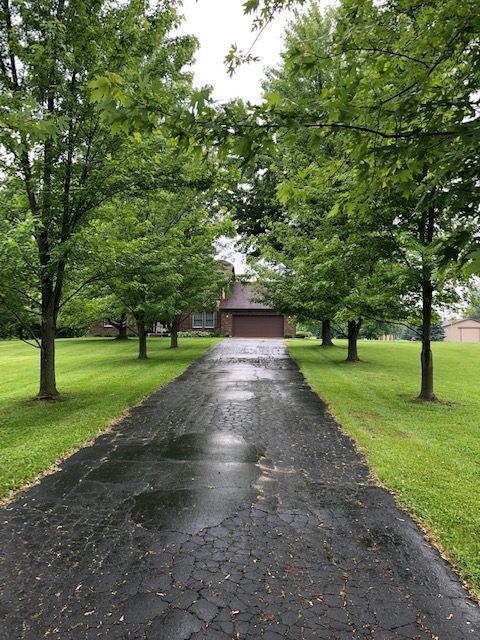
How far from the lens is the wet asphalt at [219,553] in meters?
2.88

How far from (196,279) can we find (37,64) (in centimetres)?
1146

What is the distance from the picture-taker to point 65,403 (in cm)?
1019

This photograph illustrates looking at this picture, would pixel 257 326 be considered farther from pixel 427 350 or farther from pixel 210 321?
pixel 427 350

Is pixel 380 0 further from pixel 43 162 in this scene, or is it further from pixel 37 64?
pixel 43 162

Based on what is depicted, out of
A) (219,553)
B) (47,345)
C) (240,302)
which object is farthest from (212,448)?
(240,302)

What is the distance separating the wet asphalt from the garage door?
33.2m

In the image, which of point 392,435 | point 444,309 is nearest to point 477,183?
point 392,435

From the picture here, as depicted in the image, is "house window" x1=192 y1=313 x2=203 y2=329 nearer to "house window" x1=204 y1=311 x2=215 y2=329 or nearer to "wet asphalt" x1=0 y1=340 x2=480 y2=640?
"house window" x1=204 y1=311 x2=215 y2=329

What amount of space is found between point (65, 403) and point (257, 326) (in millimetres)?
30419

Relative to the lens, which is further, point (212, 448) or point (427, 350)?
point (427, 350)

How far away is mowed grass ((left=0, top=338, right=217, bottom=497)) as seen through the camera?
6.27 meters

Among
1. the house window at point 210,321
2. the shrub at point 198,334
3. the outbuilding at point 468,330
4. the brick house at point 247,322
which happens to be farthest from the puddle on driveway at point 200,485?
the outbuilding at point 468,330

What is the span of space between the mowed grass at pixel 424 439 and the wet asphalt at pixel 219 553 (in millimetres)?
278

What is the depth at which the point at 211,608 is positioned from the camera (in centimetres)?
300
